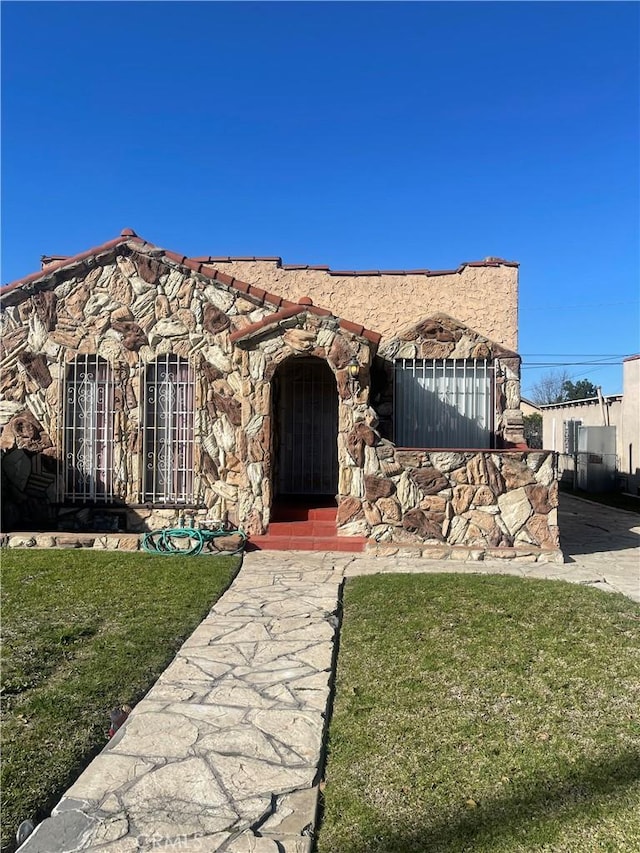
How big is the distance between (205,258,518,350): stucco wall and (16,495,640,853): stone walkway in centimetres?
918

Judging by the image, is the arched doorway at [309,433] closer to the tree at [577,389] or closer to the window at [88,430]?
the window at [88,430]

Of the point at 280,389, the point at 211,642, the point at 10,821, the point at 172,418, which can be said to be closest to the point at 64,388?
the point at 172,418

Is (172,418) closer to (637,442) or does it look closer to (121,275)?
(121,275)

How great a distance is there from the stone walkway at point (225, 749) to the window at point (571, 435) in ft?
54.3

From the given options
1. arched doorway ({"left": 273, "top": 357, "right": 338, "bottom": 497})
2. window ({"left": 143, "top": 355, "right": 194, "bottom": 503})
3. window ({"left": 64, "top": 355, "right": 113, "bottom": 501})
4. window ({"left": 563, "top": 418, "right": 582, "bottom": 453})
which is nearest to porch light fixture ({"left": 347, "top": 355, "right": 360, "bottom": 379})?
arched doorway ({"left": 273, "top": 357, "right": 338, "bottom": 497})

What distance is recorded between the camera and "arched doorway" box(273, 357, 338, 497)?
1209 cm

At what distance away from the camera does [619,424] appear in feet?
66.3

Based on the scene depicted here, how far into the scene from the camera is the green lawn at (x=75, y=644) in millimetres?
3488

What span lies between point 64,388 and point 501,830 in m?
9.43

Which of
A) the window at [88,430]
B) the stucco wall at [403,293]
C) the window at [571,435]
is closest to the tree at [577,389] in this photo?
the window at [571,435]

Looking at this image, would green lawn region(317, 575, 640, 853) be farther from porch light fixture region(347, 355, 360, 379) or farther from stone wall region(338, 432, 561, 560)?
porch light fixture region(347, 355, 360, 379)

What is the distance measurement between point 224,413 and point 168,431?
1060 mm

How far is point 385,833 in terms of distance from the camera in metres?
2.91

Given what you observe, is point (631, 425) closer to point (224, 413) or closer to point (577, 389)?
point (224, 413)
